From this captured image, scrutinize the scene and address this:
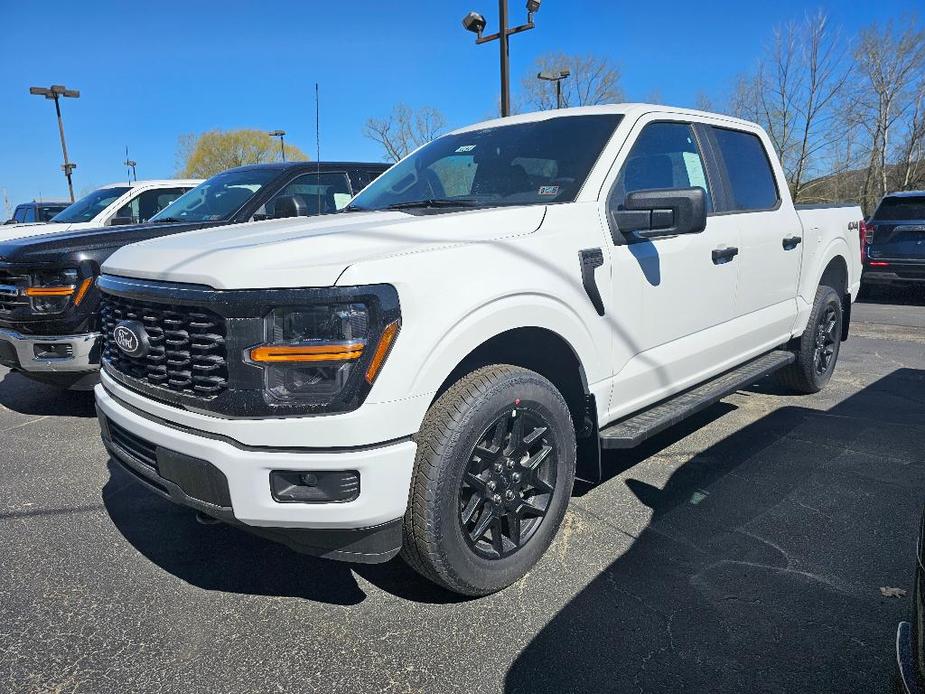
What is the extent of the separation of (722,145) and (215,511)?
3.51m

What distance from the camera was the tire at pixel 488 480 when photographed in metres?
2.24

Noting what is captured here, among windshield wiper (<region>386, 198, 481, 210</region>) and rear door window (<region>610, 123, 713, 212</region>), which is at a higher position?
rear door window (<region>610, 123, 713, 212</region>)

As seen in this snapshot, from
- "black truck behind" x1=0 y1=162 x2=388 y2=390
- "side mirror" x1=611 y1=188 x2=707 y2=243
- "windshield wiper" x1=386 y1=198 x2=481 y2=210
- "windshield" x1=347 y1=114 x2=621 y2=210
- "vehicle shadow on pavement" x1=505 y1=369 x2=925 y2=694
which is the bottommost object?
"vehicle shadow on pavement" x1=505 y1=369 x2=925 y2=694

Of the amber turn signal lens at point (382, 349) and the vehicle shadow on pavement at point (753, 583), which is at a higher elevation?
the amber turn signal lens at point (382, 349)

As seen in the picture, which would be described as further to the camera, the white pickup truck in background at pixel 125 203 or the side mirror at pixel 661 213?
the white pickup truck in background at pixel 125 203

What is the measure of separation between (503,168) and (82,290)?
295cm

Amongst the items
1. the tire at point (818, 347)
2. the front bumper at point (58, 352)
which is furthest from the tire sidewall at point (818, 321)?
the front bumper at point (58, 352)

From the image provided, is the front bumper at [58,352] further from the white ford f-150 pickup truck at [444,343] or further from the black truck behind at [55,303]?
the white ford f-150 pickup truck at [444,343]

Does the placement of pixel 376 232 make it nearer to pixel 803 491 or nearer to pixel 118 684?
pixel 118 684

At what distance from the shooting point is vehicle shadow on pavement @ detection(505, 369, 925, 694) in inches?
86.0

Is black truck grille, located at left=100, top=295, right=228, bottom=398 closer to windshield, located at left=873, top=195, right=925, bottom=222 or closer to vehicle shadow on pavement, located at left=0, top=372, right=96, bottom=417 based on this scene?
vehicle shadow on pavement, located at left=0, top=372, right=96, bottom=417

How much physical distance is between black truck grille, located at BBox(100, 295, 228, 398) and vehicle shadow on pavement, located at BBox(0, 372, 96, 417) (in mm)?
3267

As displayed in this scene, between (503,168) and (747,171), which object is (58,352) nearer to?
(503,168)

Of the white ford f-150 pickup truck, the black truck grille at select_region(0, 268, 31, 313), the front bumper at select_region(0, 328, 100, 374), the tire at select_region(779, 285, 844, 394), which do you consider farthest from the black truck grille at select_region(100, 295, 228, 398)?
the tire at select_region(779, 285, 844, 394)
